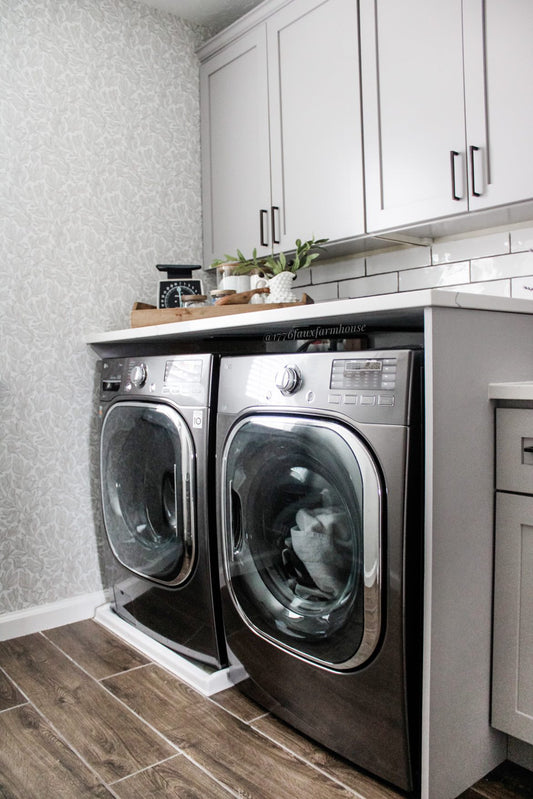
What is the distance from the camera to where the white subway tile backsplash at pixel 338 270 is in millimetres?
2412

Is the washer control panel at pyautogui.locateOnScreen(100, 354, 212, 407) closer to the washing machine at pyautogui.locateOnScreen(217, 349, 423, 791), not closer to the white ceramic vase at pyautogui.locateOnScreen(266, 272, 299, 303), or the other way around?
the washing machine at pyautogui.locateOnScreen(217, 349, 423, 791)

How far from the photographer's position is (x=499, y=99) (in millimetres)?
1697

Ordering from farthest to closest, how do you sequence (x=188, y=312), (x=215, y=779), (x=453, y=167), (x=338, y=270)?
1. (x=338, y=270)
2. (x=188, y=312)
3. (x=453, y=167)
4. (x=215, y=779)

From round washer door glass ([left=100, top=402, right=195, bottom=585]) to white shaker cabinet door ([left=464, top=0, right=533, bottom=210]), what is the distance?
1.07 m

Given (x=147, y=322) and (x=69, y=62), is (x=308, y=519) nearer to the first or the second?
(x=147, y=322)

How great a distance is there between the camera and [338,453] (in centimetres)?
141

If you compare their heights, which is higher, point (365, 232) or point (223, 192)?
point (223, 192)

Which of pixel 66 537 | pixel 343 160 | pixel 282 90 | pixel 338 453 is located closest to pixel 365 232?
pixel 343 160

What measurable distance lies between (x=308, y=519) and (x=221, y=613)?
520 mm

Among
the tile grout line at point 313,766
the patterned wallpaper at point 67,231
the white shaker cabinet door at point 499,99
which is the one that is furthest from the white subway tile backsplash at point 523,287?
the patterned wallpaper at point 67,231

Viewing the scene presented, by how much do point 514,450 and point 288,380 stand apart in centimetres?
51

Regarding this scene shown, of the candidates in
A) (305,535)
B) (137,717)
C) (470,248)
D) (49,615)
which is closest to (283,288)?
(470,248)

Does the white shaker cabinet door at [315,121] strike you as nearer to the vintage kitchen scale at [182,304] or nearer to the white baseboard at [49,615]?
the vintage kitchen scale at [182,304]

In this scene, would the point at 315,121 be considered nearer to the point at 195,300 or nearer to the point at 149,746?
the point at 195,300
